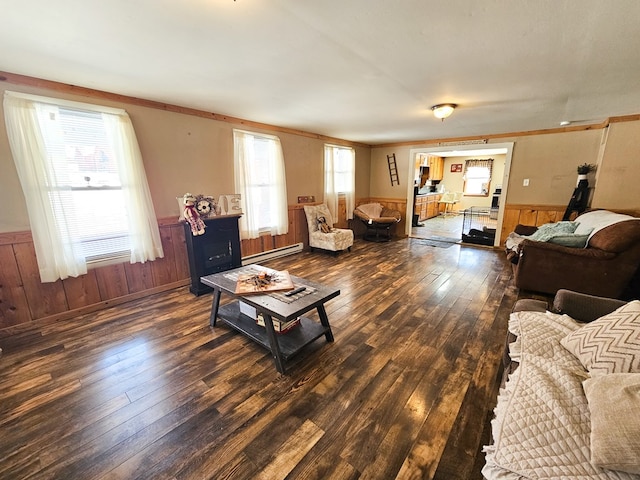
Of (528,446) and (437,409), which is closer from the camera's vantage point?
(528,446)

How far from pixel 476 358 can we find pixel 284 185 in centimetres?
361

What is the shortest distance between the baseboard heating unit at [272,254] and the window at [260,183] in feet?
1.15

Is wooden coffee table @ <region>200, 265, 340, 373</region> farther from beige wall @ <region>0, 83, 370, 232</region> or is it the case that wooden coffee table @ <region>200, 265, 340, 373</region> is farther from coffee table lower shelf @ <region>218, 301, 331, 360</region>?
beige wall @ <region>0, 83, 370, 232</region>

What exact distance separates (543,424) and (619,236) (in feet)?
9.30

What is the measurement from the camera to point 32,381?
1840 mm

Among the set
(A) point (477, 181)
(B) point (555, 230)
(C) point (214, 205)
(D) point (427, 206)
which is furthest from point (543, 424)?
(A) point (477, 181)

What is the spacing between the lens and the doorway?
532 centimetres

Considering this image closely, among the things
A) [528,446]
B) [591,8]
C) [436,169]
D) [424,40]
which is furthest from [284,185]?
[436,169]

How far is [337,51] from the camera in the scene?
189 centimetres

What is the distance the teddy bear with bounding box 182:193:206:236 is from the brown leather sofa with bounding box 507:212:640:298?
3.82 m

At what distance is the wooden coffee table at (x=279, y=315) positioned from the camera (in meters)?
1.88

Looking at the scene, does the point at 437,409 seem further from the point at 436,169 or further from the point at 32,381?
the point at 436,169

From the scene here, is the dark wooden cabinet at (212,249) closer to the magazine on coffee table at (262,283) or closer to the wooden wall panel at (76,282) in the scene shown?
the wooden wall panel at (76,282)

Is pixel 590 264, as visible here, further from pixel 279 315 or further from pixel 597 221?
pixel 279 315
